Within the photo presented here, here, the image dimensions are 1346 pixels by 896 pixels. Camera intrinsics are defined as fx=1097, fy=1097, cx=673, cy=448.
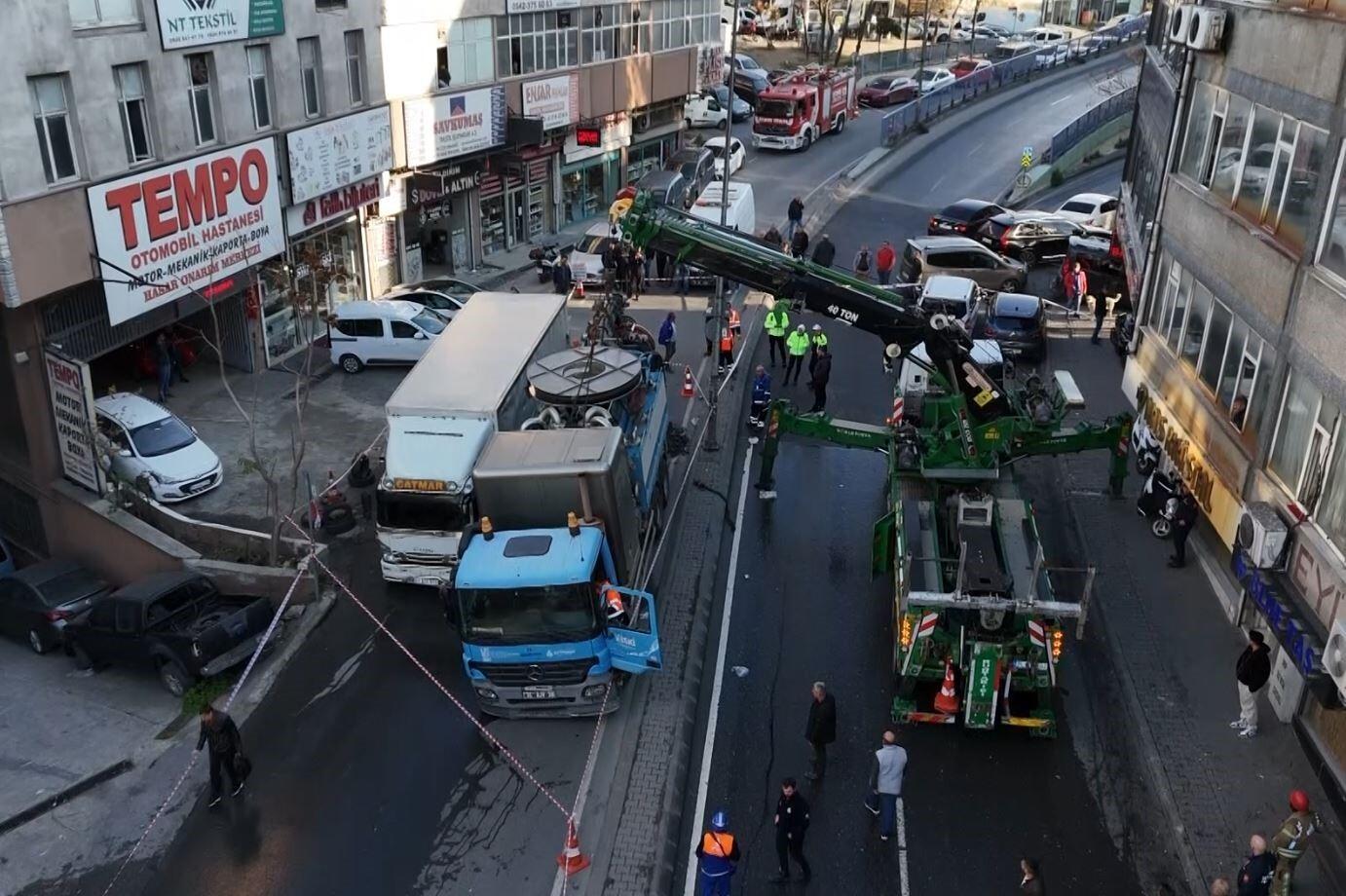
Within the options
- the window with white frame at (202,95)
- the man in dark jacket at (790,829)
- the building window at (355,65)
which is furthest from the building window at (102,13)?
the man in dark jacket at (790,829)

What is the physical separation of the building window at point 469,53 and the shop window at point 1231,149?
71.0 feet

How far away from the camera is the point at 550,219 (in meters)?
39.3

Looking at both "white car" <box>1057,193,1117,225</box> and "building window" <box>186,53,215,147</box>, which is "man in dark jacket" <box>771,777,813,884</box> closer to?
"building window" <box>186,53,215,147</box>

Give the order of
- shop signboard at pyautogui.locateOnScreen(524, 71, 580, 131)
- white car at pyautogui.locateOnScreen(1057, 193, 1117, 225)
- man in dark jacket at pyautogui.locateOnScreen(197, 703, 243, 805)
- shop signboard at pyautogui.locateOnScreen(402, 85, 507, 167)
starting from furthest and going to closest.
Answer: white car at pyautogui.locateOnScreen(1057, 193, 1117, 225) < shop signboard at pyautogui.locateOnScreen(524, 71, 580, 131) < shop signboard at pyautogui.locateOnScreen(402, 85, 507, 167) < man in dark jacket at pyautogui.locateOnScreen(197, 703, 243, 805)

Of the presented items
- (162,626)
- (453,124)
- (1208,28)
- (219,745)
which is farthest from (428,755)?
(453,124)

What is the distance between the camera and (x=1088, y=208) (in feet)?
123

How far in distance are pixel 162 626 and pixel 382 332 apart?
10.9 meters

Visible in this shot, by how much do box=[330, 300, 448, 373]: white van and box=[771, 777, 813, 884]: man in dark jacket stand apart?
57.1ft

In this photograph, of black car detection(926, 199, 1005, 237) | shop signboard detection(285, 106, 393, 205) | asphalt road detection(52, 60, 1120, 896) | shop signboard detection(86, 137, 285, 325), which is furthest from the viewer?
black car detection(926, 199, 1005, 237)

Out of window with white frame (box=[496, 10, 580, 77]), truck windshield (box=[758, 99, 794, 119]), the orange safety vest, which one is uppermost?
window with white frame (box=[496, 10, 580, 77])

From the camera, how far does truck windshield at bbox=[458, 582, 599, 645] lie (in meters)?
13.5

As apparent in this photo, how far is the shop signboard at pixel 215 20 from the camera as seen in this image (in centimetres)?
2059

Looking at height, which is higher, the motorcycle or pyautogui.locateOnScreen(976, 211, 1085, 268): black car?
pyautogui.locateOnScreen(976, 211, 1085, 268): black car

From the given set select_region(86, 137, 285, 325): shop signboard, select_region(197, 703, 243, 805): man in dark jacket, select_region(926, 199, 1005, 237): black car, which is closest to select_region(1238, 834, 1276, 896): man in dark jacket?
select_region(197, 703, 243, 805): man in dark jacket
